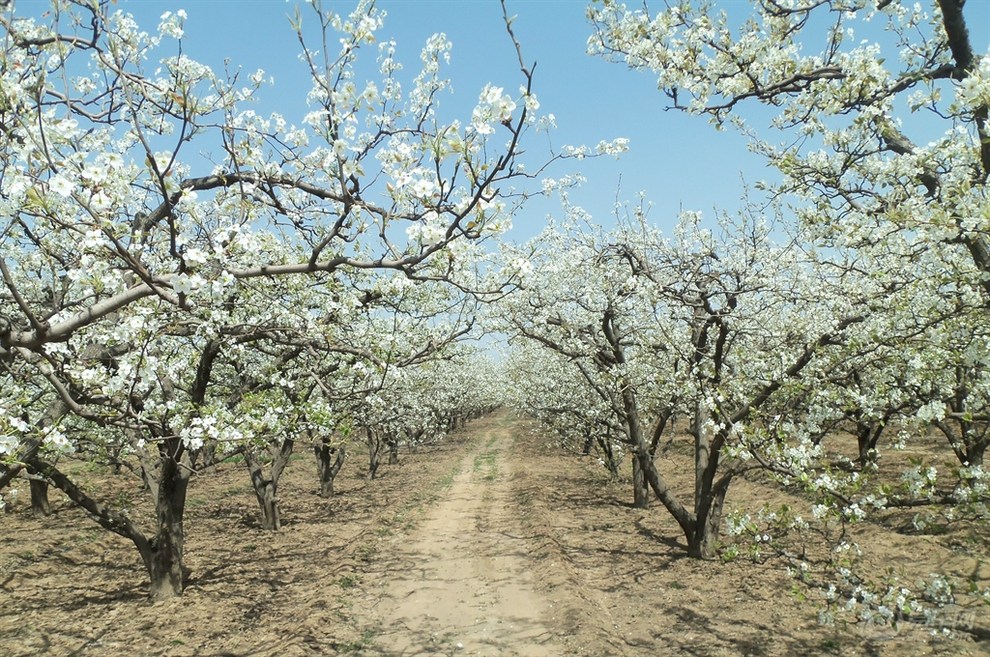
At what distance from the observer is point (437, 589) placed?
1086 cm

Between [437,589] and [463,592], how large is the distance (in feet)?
1.73

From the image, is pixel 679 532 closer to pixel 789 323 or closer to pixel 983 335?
pixel 789 323

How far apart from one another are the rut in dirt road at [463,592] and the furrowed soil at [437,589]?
4cm

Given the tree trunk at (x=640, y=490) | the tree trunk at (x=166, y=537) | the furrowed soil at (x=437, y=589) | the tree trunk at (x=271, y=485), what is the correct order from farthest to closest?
the tree trunk at (x=640, y=490), the tree trunk at (x=271, y=485), the tree trunk at (x=166, y=537), the furrowed soil at (x=437, y=589)

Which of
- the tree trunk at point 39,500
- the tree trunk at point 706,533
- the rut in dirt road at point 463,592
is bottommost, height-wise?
the rut in dirt road at point 463,592

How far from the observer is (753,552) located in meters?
5.64

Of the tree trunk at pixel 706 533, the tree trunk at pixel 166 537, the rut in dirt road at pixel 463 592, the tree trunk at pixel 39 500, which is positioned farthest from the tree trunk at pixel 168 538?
the tree trunk at pixel 39 500

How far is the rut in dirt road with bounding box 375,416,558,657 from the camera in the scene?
8.48 meters

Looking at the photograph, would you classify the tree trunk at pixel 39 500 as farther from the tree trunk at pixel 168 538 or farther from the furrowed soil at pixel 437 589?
the tree trunk at pixel 168 538

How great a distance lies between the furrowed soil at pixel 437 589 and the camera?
832 centimetres

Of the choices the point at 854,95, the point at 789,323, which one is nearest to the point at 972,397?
the point at 789,323

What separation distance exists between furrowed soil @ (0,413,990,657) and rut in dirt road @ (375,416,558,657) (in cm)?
4

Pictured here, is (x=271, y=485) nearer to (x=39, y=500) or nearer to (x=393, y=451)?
(x=39, y=500)

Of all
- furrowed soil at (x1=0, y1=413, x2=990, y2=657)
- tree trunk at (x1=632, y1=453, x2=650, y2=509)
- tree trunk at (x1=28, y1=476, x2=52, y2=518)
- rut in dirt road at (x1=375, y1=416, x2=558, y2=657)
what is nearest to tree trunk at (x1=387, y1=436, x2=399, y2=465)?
furrowed soil at (x1=0, y1=413, x2=990, y2=657)
